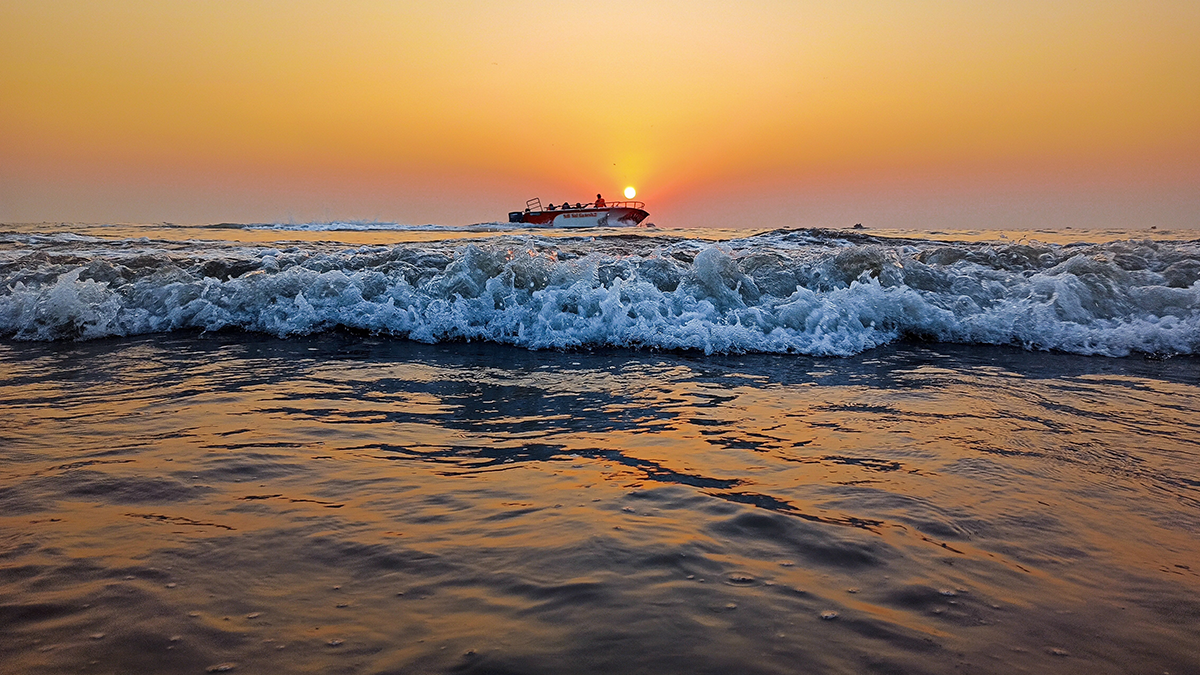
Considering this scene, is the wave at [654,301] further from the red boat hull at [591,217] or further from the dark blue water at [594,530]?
the red boat hull at [591,217]

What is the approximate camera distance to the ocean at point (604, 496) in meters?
1.83

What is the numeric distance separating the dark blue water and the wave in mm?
2235

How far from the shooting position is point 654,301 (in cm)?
759

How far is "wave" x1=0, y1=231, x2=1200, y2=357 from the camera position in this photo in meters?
7.14

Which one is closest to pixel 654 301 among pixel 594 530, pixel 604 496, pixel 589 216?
pixel 604 496

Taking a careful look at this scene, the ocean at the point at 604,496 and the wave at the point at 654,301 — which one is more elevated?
the wave at the point at 654,301

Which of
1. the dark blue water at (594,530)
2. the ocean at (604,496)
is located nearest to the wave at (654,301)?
the ocean at (604,496)

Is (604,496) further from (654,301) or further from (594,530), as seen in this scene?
(654,301)

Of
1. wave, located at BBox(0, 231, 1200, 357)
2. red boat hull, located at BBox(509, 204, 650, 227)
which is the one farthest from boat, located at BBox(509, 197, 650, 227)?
wave, located at BBox(0, 231, 1200, 357)

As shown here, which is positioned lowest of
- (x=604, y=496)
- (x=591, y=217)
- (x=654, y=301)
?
(x=604, y=496)

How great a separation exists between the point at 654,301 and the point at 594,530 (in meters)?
5.22

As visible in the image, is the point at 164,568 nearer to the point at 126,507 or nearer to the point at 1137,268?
the point at 126,507

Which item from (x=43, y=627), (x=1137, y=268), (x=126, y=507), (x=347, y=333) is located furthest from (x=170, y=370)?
(x=1137, y=268)

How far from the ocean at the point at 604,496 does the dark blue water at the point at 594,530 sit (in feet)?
0.04
